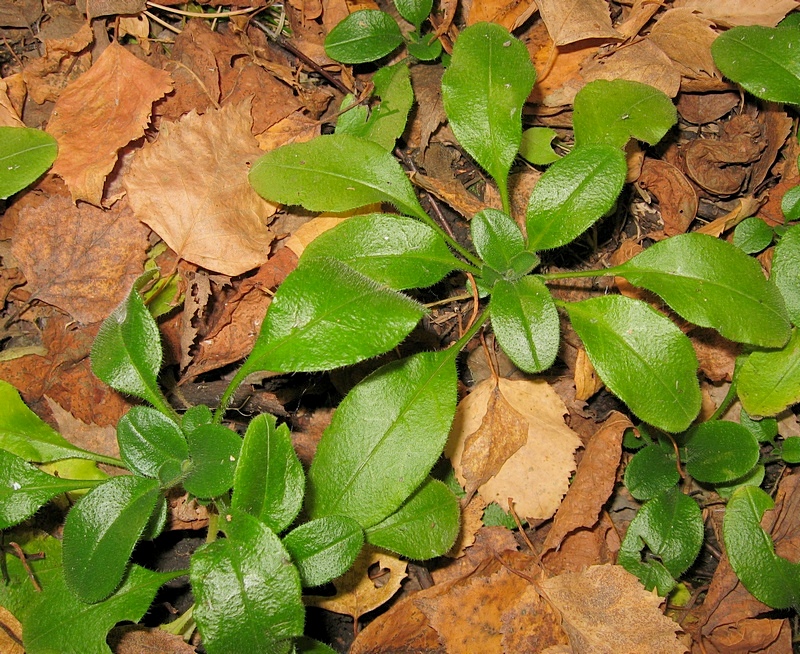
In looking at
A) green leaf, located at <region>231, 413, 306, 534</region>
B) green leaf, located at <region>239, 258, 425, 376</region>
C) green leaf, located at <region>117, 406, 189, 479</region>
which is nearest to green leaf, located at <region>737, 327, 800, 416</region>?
green leaf, located at <region>239, 258, 425, 376</region>

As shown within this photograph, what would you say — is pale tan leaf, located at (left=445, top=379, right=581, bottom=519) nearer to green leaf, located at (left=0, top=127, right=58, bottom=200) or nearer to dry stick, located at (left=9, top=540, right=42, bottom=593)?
dry stick, located at (left=9, top=540, right=42, bottom=593)

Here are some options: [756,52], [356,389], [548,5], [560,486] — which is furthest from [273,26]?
[560,486]

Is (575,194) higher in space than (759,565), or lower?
higher

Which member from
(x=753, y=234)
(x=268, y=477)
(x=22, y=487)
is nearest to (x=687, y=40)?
(x=753, y=234)

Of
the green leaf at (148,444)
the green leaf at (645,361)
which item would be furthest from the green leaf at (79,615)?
the green leaf at (645,361)

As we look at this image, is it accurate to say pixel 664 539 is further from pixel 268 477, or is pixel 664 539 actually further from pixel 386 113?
pixel 386 113
